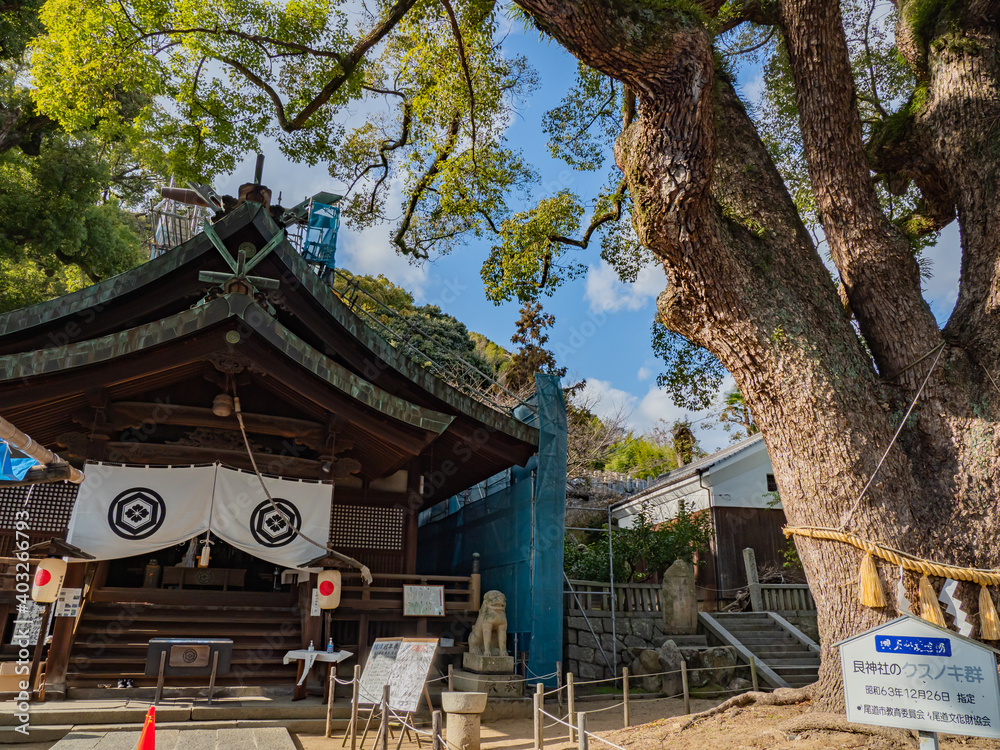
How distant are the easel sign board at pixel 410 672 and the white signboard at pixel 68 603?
4063mm

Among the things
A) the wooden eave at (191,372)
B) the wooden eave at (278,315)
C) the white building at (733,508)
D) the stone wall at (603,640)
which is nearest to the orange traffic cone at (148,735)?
the wooden eave at (191,372)

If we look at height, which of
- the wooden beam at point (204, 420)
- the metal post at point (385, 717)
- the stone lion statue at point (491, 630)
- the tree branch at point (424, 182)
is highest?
the tree branch at point (424, 182)

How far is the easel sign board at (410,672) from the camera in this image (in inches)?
232

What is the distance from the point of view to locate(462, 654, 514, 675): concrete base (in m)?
8.67

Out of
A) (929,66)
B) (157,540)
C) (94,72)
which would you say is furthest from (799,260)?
(94,72)

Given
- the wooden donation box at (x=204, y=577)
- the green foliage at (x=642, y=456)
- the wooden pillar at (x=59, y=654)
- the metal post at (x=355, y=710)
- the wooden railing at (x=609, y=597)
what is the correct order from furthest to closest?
1. the green foliage at (x=642, y=456)
2. the wooden donation box at (x=204, y=577)
3. the wooden railing at (x=609, y=597)
4. the wooden pillar at (x=59, y=654)
5. the metal post at (x=355, y=710)

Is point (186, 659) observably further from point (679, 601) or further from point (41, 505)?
point (679, 601)

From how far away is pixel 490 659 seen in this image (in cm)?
870

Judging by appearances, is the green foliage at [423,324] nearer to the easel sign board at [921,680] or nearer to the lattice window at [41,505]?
the lattice window at [41,505]

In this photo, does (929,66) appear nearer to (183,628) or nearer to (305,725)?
(305,725)

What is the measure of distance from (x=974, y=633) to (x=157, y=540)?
28.4ft

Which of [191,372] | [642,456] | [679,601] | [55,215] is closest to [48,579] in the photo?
[191,372]

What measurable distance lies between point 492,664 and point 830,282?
6377 mm

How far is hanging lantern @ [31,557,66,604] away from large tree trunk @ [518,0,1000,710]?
24.5ft
